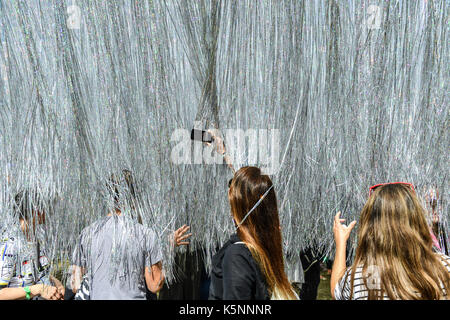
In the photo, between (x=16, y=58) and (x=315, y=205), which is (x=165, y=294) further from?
(x=16, y=58)

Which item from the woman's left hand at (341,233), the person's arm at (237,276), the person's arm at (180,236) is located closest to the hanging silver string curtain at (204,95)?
the person's arm at (180,236)

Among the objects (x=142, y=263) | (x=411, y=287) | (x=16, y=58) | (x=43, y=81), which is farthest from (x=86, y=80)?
(x=411, y=287)

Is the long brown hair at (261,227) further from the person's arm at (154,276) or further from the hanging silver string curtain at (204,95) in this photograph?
the person's arm at (154,276)

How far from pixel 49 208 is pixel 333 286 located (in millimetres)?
967

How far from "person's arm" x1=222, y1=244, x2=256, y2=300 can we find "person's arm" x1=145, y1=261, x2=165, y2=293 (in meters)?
0.42

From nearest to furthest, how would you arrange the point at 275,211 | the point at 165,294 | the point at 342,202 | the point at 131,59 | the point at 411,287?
the point at 411,287 < the point at 275,211 < the point at 131,59 < the point at 342,202 < the point at 165,294

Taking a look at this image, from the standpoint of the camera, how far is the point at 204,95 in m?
1.01

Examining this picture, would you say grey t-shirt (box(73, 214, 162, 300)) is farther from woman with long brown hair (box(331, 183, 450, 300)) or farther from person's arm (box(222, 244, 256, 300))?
woman with long brown hair (box(331, 183, 450, 300))

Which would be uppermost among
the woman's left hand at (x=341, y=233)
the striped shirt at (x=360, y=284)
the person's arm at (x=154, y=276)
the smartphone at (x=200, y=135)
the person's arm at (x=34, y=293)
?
the smartphone at (x=200, y=135)

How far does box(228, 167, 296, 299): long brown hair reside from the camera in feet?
2.34

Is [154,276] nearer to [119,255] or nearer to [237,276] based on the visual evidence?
[119,255]

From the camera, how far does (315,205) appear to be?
3.60 feet

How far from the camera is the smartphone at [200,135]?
103cm

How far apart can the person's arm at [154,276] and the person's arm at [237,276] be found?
16.7 inches
